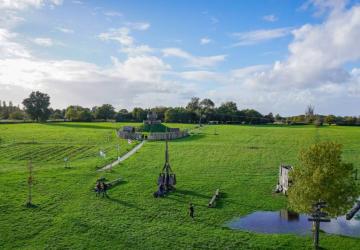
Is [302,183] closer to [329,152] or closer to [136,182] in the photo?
[329,152]

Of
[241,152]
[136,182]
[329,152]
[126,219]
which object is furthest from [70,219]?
[241,152]

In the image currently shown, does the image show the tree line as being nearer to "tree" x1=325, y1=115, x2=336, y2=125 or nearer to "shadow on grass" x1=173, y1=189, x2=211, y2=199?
"tree" x1=325, y1=115, x2=336, y2=125

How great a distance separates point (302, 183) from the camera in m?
28.9

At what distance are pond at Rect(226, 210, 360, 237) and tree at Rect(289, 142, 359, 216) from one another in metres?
2.26

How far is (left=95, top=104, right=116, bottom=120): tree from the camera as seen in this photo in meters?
182

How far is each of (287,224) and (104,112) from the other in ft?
525

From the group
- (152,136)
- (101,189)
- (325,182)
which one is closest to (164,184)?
(101,189)

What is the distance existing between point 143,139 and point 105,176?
41.6 metres

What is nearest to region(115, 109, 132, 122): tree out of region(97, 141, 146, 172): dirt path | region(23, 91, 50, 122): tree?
region(23, 91, 50, 122): tree

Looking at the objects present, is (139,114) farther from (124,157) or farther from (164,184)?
(164,184)

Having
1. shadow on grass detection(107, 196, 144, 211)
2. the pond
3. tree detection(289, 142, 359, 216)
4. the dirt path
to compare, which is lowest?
the pond

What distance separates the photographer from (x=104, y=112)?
602ft

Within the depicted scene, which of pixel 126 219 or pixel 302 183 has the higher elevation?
pixel 302 183

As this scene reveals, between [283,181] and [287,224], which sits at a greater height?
[283,181]
